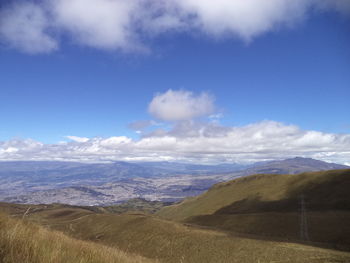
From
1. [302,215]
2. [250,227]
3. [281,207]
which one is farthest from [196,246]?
[281,207]

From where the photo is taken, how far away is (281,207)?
351 ft

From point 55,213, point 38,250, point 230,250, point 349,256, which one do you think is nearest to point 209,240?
point 230,250

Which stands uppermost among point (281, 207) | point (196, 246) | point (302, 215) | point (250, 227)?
point (196, 246)

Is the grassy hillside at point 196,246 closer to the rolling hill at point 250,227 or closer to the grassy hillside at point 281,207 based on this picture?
the rolling hill at point 250,227

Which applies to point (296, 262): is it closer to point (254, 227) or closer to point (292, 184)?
point (254, 227)

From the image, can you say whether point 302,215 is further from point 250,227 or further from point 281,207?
point 281,207

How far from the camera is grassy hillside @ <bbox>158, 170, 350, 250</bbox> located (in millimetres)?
65625

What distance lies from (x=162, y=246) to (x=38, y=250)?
47915 mm

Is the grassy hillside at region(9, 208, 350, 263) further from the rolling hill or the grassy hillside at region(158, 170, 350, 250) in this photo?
the grassy hillside at region(158, 170, 350, 250)

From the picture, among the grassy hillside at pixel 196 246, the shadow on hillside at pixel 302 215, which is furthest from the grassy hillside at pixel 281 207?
the grassy hillside at pixel 196 246

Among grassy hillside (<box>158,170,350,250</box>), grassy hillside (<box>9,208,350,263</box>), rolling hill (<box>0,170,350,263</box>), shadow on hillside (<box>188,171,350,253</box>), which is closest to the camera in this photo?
grassy hillside (<box>9,208,350,263</box>)

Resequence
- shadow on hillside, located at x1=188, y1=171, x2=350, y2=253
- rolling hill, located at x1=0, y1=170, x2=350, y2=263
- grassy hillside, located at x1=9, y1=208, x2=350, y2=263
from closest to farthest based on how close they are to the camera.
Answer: grassy hillside, located at x1=9, y1=208, x2=350, y2=263
rolling hill, located at x1=0, y1=170, x2=350, y2=263
shadow on hillside, located at x1=188, y1=171, x2=350, y2=253

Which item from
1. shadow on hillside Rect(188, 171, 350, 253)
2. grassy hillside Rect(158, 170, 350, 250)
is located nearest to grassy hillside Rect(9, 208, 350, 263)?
shadow on hillside Rect(188, 171, 350, 253)

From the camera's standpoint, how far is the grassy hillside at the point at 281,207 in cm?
6562
